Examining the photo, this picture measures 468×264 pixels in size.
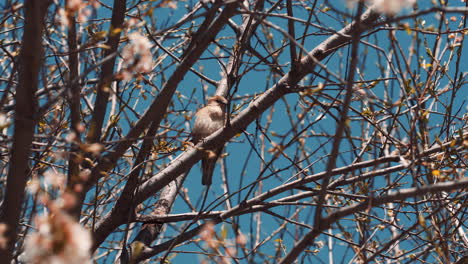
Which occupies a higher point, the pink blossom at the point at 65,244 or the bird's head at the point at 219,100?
the bird's head at the point at 219,100

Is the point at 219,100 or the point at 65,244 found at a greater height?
the point at 219,100

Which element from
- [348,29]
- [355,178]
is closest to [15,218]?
[355,178]

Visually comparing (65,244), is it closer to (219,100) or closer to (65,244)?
(65,244)

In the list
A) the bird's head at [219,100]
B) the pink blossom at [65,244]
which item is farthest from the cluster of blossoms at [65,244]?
the bird's head at [219,100]

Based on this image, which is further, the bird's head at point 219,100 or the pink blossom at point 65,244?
the bird's head at point 219,100

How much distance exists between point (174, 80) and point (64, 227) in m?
1.74

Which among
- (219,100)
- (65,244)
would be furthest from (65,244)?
(219,100)

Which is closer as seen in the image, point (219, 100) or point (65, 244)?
point (65, 244)

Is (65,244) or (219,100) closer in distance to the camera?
(65,244)

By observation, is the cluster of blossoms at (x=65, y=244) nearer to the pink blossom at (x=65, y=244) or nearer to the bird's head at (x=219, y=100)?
the pink blossom at (x=65, y=244)

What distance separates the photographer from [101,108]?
353cm

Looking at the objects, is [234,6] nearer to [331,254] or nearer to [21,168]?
[21,168]

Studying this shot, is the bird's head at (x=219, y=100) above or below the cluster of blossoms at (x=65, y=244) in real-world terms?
above

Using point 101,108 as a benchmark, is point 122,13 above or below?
above
